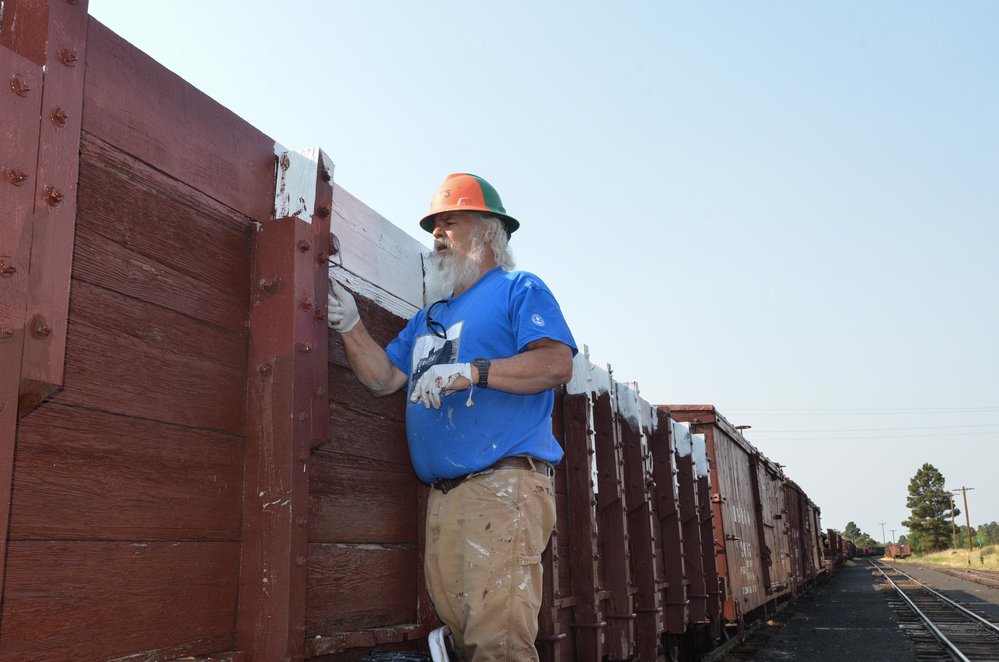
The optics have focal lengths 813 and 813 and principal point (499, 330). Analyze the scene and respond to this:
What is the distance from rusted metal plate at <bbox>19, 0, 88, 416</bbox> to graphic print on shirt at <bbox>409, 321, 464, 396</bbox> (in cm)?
147

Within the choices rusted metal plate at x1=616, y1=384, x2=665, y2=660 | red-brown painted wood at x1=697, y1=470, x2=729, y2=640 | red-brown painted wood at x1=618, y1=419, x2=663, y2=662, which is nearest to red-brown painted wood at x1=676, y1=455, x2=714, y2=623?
red-brown painted wood at x1=697, y1=470, x2=729, y2=640

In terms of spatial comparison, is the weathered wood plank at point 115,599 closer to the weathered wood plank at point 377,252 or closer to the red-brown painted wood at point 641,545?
the weathered wood plank at point 377,252

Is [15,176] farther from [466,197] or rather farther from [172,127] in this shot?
[466,197]

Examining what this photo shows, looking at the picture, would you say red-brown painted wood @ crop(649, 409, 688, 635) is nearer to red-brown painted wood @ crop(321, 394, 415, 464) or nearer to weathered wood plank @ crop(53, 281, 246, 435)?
red-brown painted wood @ crop(321, 394, 415, 464)

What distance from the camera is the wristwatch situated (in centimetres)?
279

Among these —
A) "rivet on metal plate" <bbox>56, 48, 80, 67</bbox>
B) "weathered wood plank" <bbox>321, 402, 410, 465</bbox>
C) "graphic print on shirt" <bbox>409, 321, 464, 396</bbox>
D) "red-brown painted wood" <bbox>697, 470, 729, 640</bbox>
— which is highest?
"rivet on metal plate" <bbox>56, 48, 80, 67</bbox>

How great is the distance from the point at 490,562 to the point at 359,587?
1.60 feet

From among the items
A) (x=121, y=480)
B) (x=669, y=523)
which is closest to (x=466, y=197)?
(x=121, y=480)

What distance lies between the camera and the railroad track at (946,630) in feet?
38.5

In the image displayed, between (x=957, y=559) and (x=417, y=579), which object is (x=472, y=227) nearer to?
(x=417, y=579)

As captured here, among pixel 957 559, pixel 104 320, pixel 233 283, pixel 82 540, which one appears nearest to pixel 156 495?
pixel 82 540

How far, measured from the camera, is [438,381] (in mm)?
2773

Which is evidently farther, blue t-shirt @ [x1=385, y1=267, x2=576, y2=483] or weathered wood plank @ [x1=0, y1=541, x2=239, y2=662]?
blue t-shirt @ [x1=385, y1=267, x2=576, y2=483]

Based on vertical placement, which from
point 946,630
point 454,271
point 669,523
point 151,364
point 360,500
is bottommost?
point 946,630
